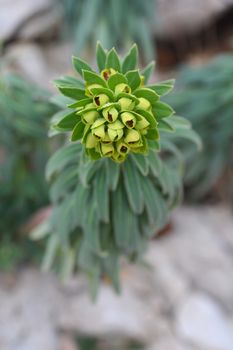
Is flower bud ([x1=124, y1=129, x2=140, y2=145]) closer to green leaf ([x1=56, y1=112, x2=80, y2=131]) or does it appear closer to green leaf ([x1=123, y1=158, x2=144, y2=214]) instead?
green leaf ([x1=56, y1=112, x2=80, y2=131])

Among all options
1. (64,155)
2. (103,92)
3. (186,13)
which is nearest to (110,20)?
(186,13)

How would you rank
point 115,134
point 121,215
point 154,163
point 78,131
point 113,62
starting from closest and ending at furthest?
point 115,134, point 78,131, point 113,62, point 154,163, point 121,215

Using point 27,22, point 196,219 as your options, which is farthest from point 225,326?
point 27,22

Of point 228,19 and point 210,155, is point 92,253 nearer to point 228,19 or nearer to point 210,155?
point 210,155

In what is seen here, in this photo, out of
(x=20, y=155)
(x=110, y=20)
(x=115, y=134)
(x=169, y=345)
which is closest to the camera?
(x=115, y=134)

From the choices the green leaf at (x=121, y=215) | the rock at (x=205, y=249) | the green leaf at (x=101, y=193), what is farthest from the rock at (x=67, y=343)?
the green leaf at (x=101, y=193)

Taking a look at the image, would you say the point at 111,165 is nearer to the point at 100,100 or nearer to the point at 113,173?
the point at 113,173
